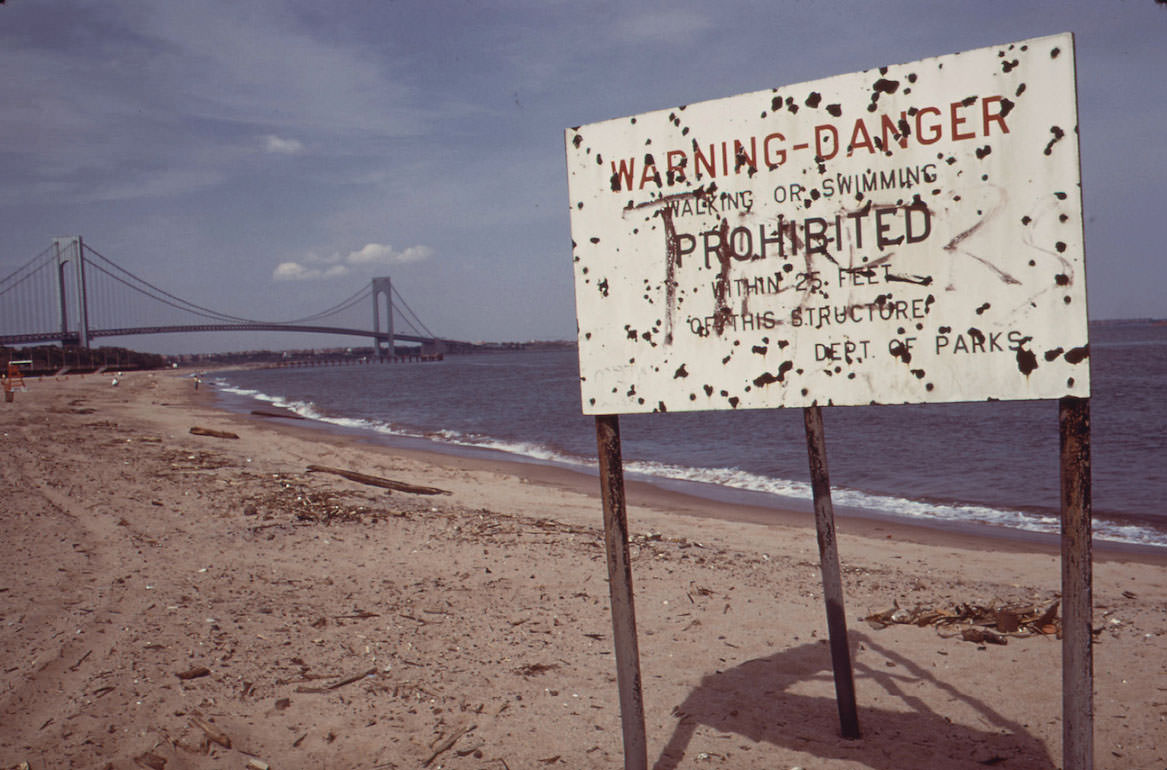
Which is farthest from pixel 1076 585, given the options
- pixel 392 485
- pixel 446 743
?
pixel 392 485

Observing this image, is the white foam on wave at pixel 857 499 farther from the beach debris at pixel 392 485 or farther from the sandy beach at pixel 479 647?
the beach debris at pixel 392 485

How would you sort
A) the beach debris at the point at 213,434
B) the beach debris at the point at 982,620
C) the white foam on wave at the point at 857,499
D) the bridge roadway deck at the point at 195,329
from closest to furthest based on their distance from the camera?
the beach debris at the point at 982,620 < the white foam on wave at the point at 857,499 < the beach debris at the point at 213,434 < the bridge roadway deck at the point at 195,329

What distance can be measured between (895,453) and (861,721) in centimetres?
1441

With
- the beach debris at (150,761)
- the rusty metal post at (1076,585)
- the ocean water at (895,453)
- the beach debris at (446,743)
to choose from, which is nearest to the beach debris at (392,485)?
the ocean water at (895,453)

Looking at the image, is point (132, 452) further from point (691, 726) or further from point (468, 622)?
point (691, 726)

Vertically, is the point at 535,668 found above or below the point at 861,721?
above

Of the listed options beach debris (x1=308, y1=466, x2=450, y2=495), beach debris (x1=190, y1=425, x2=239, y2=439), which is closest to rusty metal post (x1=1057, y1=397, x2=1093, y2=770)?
beach debris (x1=308, y1=466, x2=450, y2=495)

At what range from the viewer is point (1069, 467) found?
1.94 m

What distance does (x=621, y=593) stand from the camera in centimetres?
248

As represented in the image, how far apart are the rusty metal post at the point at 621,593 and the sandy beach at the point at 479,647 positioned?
54 cm

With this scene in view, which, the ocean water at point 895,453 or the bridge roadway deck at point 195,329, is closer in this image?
the ocean water at point 895,453

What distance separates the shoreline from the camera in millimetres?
8320

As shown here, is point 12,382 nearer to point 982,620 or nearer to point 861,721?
point 982,620

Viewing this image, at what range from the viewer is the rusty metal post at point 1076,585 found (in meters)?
1.92
